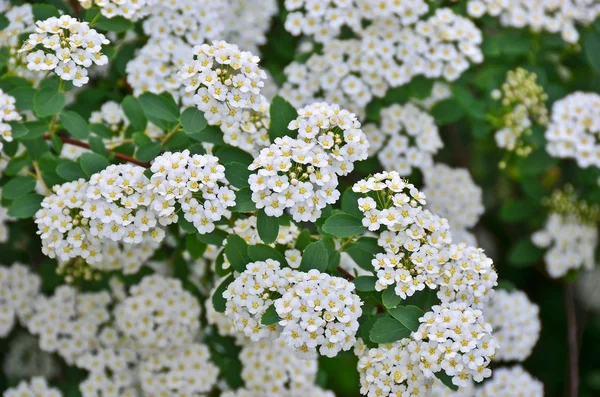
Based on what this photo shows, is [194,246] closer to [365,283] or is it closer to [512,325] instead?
[365,283]

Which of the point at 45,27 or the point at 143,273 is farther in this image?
the point at 143,273

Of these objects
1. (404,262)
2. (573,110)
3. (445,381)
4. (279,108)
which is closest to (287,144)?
(279,108)

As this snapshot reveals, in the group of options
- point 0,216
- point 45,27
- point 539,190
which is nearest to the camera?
point 45,27

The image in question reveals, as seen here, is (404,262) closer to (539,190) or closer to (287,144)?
(287,144)

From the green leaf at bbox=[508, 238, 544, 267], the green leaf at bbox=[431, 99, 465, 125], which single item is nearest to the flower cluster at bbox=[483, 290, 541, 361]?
the green leaf at bbox=[508, 238, 544, 267]

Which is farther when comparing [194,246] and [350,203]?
[194,246]

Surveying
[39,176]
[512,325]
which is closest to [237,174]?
[39,176]
